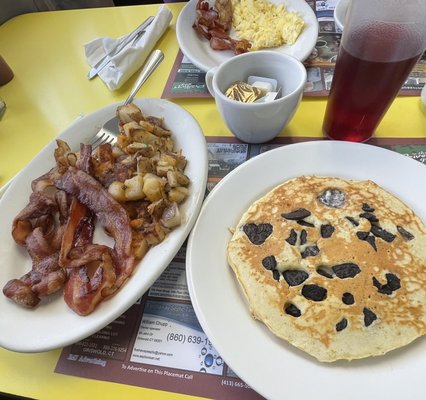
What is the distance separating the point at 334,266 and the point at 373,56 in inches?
22.0

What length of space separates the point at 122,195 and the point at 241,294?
44 cm

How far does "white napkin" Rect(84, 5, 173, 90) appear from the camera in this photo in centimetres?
149

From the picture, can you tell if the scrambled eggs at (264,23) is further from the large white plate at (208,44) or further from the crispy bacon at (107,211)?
the crispy bacon at (107,211)

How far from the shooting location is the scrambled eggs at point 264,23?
4.61 ft

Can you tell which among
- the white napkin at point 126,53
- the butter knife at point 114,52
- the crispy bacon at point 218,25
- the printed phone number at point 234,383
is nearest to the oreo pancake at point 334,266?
the printed phone number at point 234,383

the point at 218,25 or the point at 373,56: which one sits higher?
the point at 373,56

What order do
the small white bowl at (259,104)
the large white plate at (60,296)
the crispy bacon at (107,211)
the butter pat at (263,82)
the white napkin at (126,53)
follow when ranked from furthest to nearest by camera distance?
the white napkin at (126,53) → the butter pat at (263,82) → the small white bowl at (259,104) → the crispy bacon at (107,211) → the large white plate at (60,296)

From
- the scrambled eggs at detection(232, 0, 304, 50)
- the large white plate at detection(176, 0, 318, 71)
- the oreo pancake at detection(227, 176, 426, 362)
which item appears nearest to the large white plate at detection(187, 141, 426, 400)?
the oreo pancake at detection(227, 176, 426, 362)

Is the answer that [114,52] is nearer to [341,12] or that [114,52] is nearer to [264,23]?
[264,23]

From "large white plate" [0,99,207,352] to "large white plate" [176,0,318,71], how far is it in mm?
349

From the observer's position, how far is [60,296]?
0.86 m

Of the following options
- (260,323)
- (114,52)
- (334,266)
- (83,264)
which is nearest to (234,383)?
(260,323)

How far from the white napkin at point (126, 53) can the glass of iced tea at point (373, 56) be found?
3.00ft

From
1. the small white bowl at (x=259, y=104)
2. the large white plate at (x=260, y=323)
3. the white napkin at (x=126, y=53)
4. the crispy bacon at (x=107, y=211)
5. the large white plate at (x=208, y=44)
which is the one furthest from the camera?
the white napkin at (x=126, y=53)
